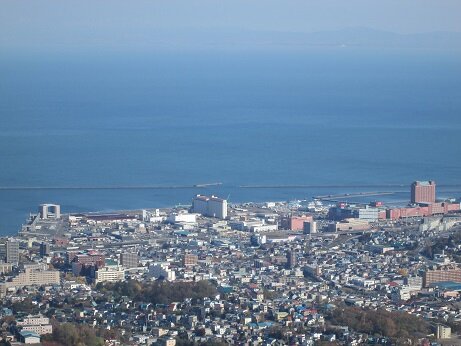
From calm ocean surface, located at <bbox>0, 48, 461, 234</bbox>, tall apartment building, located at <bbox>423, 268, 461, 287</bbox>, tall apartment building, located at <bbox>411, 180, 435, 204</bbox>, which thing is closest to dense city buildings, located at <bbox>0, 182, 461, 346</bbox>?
tall apartment building, located at <bbox>423, 268, 461, 287</bbox>

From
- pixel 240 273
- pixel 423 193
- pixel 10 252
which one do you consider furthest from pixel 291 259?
pixel 423 193

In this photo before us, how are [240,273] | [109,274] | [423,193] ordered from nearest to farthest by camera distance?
1. [109,274]
2. [240,273]
3. [423,193]

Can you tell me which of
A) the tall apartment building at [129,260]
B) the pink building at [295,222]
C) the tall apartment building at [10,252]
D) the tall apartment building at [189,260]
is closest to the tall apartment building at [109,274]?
the tall apartment building at [129,260]

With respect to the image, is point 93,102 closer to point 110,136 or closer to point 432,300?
point 110,136

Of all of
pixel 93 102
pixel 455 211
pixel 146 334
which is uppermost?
pixel 93 102

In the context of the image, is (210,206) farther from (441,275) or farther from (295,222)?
(441,275)

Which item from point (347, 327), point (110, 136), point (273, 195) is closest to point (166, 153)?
point (110, 136)
